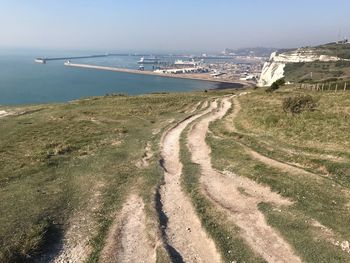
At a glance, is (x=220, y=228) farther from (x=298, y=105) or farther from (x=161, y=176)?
(x=298, y=105)

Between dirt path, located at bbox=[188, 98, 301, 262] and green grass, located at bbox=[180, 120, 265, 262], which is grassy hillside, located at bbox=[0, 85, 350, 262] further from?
dirt path, located at bbox=[188, 98, 301, 262]

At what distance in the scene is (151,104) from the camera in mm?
59312

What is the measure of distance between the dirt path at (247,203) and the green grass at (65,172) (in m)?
3.52

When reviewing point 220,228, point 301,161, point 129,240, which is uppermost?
point 220,228

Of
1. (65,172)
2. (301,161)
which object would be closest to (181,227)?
(65,172)

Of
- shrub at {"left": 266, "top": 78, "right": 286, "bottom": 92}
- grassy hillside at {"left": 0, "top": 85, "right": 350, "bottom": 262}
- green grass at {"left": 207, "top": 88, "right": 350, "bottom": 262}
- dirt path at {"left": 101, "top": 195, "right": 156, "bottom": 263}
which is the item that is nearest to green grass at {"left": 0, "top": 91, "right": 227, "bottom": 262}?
grassy hillside at {"left": 0, "top": 85, "right": 350, "bottom": 262}

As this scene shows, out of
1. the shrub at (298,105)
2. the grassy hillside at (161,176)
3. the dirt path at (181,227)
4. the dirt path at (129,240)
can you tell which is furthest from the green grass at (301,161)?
the dirt path at (129,240)

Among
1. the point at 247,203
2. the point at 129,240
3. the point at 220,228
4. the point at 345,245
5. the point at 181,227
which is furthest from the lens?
the point at 247,203

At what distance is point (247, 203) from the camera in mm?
19078

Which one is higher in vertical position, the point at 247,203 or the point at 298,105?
the point at 298,105

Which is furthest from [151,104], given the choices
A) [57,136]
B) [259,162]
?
[259,162]

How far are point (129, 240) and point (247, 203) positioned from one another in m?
6.66

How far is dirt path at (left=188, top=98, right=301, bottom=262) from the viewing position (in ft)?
48.0

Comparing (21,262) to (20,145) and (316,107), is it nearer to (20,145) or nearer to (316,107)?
(20,145)
